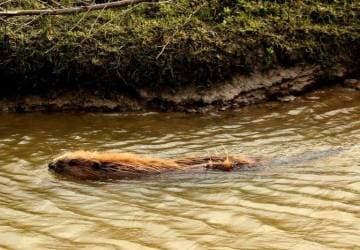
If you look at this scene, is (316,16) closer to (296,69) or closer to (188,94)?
(296,69)

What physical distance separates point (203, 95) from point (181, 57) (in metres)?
0.60

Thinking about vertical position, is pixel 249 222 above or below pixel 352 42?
below

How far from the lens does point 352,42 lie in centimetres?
802

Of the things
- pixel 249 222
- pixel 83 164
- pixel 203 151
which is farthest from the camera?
pixel 203 151

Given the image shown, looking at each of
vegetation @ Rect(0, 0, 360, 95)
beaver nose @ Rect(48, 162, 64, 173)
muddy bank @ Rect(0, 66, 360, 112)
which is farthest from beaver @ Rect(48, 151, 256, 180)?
vegetation @ Rect(0, 0, 360, 95)

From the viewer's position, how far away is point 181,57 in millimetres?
7691

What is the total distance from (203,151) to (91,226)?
2.10m

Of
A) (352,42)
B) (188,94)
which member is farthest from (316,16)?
(188,94)

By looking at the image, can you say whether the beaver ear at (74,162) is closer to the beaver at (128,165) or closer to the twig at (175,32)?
the beaver at (128,165)

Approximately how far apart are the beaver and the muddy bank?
2.35 m

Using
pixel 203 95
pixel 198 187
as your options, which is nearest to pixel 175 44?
pixel 203 95

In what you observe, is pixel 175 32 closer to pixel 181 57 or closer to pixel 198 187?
pixel 181 57

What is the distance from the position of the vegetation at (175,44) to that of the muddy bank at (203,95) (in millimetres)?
108

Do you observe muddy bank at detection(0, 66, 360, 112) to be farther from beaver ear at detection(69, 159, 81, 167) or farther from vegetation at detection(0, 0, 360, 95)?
beaver ear at detection(69, 159, 81, 167)
